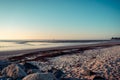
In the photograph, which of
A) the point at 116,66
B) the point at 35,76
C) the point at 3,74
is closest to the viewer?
the point at 35,76

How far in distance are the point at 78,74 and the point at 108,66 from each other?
261 cm

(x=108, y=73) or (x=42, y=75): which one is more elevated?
(x=42, y=75)

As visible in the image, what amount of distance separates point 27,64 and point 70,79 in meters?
3.35

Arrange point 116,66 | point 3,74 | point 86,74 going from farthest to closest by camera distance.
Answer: point 116,66 → point 86,74 → point 3,74

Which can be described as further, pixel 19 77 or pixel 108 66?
pixel 108 66

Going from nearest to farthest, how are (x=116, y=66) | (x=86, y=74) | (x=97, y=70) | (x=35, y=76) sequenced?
(x=35, y=76), (x=86, y=74), (x=97, y=70), (x=116, y=66)

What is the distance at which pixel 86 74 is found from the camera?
926 cm

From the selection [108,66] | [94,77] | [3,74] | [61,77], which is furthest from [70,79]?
[108,66]

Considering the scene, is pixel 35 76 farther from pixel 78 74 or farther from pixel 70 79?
pixel 78 74

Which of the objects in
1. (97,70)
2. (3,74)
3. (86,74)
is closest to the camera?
(3,74)

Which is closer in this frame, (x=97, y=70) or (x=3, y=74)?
(x=3, y=74)

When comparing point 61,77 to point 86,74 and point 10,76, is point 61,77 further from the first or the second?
point 10,76

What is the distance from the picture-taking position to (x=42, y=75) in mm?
6301

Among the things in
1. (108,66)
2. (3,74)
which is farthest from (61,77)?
(108,66)
